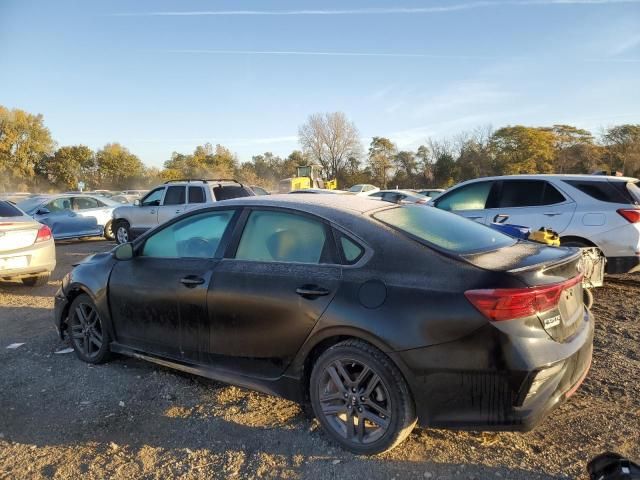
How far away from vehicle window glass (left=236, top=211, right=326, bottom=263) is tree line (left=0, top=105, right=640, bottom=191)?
173 ft

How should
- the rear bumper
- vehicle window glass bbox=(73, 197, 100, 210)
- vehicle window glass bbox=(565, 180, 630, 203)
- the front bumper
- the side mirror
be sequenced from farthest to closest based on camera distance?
1. vehicle window glass bbox=(73, 197, 100, 210)
2. vehicle window glass bbox=(565, 180, 630, 203)
3. the rear bumper
4. the side mirror
5. the front bumper

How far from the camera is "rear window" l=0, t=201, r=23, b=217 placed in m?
7.75

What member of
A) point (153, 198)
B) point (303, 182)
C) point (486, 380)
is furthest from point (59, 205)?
point (303, 182)

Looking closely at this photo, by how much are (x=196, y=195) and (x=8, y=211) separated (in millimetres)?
4864

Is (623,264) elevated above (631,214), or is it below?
below

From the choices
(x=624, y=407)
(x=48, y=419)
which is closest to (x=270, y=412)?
(x=48, y=419)

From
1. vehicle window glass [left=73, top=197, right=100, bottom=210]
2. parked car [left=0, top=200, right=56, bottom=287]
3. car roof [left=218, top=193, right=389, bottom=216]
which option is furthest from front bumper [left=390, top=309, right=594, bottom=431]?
vehicle window glass [left=73, top=197, right=100, bottom=210]

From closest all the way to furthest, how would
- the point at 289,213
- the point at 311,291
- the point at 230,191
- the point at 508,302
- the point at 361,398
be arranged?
the point at 508,302
the point at 361,398
the point at 311,291
the point at 289,213
the point at 230,191

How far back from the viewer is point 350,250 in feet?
10.1

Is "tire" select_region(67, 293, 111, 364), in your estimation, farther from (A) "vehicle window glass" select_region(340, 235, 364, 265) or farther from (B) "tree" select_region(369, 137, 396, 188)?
(B) "tree" select_region(369, 137, 396, 188)

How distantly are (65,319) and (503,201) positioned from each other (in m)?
6.13

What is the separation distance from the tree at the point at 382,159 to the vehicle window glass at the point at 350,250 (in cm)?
5825

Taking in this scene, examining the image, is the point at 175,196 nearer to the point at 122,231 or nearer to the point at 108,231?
the point at 122,231

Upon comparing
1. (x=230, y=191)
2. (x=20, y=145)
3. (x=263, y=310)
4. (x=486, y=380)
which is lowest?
(x=486, y=380)
